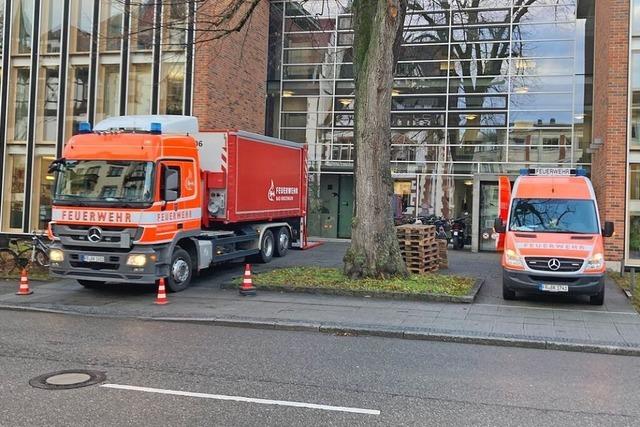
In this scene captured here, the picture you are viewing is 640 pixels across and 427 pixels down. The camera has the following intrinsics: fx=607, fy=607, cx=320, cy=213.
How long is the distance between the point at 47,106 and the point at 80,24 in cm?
301

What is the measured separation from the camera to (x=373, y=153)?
41.7 feet

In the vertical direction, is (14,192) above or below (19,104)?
below

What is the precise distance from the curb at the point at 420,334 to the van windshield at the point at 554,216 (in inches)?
140

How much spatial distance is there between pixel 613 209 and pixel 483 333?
28.7ft

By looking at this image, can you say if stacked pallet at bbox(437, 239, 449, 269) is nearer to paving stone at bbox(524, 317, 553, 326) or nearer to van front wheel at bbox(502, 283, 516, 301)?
van front wheel at bbox(502, 283, 516, 301)

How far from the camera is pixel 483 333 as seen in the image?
882 centimetres

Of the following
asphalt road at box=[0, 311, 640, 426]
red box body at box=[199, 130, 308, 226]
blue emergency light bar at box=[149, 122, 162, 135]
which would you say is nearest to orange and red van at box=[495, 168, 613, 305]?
asphalt road at box=[0, 311, 640, 426]

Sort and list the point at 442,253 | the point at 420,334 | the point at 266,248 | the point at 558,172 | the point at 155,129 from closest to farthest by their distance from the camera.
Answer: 1. the point at 420,334
2. the point at 155,129
3. the point at 558,172
4. the point at 442,253
5. the point at 266,248

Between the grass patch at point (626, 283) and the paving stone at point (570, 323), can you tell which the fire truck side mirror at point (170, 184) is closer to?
the paving stone at point (570, 323)

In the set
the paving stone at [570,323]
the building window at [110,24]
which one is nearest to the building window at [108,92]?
the building window at [110,24]

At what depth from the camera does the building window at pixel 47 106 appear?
20.7 metres

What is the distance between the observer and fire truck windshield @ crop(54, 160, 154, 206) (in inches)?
458

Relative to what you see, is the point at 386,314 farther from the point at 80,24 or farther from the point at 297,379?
the point at 80,24

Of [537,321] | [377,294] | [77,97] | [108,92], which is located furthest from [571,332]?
[77,97]
